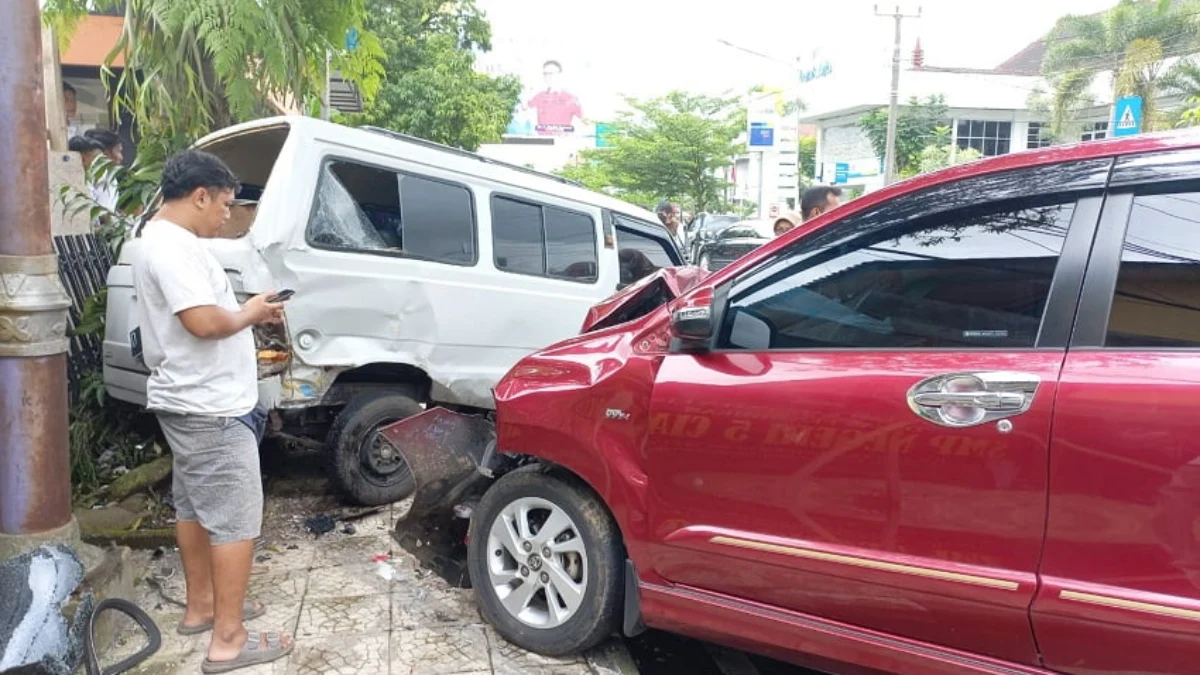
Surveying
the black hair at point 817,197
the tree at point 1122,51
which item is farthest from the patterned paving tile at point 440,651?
the tree at point 1122,51

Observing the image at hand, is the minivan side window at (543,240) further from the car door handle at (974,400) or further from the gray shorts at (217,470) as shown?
the car door handle at (974,400)

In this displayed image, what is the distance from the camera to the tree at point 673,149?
3422 centimetres

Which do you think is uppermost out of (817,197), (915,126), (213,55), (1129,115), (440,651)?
(915,126)

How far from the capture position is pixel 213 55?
18.5ft

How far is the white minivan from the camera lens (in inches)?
174

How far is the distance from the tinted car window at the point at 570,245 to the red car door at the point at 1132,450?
4.04 meters

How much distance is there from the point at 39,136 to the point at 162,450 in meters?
2.71

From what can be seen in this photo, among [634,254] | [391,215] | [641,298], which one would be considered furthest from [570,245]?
[641,298]

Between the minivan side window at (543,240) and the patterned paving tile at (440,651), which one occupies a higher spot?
the minivan side window at (543,240)

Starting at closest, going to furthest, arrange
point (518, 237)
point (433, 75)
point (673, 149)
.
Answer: point (518, 237) → point (433, 75) → point (673, 149)

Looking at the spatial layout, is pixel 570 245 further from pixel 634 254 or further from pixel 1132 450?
pixel 1132 450

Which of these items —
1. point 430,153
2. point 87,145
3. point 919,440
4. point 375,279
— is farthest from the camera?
point 87,145

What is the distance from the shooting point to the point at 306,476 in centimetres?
550

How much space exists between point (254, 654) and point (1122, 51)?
34.7 metres
